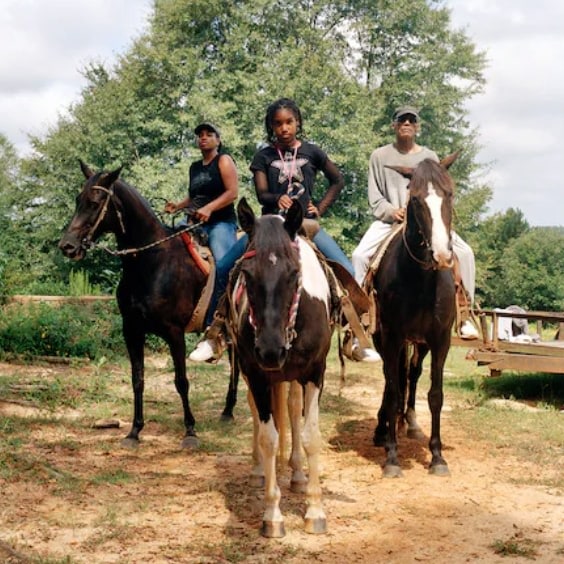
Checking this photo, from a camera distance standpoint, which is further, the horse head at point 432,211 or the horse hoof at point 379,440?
the horse hoof at point 379,440

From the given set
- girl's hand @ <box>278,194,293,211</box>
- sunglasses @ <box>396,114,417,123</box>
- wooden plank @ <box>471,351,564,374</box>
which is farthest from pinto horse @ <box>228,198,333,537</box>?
wooden plank @ <box>471,351,564,374</box>

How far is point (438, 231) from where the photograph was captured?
5477 millimetres

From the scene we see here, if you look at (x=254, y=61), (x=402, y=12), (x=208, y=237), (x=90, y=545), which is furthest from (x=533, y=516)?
(x=402, y=12)

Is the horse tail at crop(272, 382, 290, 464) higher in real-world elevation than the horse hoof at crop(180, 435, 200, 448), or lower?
higher

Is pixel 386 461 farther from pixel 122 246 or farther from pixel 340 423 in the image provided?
pixel 122 246

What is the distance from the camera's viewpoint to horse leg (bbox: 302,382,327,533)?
470cm

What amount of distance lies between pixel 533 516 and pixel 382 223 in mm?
3296

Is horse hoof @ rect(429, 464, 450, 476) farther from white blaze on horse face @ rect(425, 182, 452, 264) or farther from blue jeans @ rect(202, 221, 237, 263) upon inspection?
blue jeans @ rect(202, 221, 237, 263)

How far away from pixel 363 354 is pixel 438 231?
1227mm

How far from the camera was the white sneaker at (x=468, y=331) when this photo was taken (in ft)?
22.2

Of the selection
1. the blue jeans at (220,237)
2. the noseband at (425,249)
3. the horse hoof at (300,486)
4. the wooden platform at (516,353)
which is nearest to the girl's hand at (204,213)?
the blue jeans at (220,237)

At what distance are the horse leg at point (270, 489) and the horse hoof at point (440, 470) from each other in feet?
6.45

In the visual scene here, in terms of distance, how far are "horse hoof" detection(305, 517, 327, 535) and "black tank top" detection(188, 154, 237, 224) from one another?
3758 mm

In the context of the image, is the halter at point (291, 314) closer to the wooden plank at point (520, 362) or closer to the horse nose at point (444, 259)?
the horse nose at point (444, 259)
